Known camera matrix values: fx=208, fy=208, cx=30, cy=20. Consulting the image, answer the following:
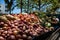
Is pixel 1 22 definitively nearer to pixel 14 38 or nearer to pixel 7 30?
pixel 7 30

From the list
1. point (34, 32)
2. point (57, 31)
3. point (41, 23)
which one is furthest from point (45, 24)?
point (57, 31)

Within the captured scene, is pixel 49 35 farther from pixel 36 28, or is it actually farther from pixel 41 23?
pixel 41 23

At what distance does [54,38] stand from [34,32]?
414 mm

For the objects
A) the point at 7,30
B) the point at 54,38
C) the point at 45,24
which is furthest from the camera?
the point at 45,24

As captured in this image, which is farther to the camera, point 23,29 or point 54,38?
point 23,29

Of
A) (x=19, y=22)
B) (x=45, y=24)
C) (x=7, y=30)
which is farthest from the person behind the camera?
(x=45, y=24)

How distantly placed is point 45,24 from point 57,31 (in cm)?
69

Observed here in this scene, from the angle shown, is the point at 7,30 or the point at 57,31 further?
the point at 7,30

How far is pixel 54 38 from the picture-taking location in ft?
7.78

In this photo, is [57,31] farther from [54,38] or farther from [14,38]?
[14,38]

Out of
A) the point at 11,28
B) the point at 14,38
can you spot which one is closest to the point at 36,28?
the point at 11,28

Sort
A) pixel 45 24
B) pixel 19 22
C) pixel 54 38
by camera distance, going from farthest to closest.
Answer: pixel 45 24 < pixel 19 22 < pixel 54 38

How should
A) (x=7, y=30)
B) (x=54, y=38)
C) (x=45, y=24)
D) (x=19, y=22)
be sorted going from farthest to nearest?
(x=45, y=24), (x=19, y=22), (x=7, y=30), (x=54, y=38)

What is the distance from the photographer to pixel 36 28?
2947 mm
